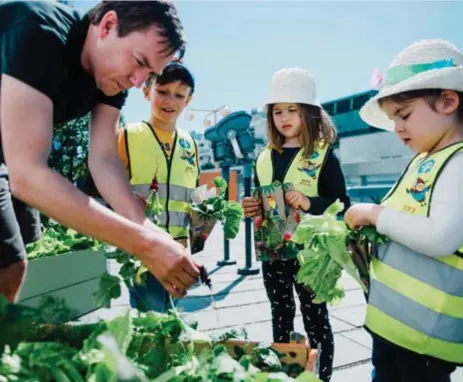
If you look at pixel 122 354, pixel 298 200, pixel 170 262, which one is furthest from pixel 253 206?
pixel 122 354

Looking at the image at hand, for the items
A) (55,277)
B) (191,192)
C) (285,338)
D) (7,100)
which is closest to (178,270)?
(7,100)

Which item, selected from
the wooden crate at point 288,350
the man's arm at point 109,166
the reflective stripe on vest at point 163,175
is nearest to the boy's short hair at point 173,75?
the reflective stripe on vest at point 163,175

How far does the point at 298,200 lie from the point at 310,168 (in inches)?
9.1

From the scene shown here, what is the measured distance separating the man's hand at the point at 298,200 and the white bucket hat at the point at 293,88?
0.53 meters

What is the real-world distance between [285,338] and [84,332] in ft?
4.47

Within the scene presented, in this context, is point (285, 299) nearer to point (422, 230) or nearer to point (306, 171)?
point (306, 171)

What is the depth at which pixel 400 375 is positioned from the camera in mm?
1418

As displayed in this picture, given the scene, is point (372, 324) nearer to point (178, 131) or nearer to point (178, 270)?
point (178, 270)

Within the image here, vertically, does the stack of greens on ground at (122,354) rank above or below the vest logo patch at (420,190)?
below

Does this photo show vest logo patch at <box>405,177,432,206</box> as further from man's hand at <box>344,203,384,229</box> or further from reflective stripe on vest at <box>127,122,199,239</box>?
reflective stripe on vest at <box>127,122,199,239</box>

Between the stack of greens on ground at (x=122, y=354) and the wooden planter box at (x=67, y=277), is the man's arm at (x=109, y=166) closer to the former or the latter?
the stack of greens on ground at (x=122, y=354)

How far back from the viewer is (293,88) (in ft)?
7.34

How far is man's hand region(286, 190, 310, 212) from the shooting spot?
6.67ft

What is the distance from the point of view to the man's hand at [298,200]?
2.03 m
